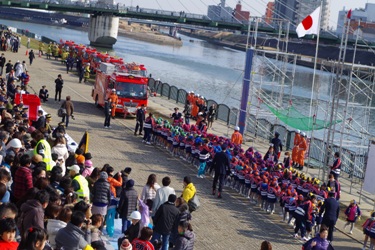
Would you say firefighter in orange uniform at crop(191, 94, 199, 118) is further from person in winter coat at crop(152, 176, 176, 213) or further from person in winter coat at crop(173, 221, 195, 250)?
person in winter coat at crop(173, 221, 195, 250)

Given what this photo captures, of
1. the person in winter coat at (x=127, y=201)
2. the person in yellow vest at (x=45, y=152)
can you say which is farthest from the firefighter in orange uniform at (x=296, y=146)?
the person in winter coat at (x=127, y=201)

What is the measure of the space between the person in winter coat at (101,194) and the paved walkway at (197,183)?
9.32 ft

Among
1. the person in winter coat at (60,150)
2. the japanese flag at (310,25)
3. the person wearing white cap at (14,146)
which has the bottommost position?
the person in winter coat at (60,150)

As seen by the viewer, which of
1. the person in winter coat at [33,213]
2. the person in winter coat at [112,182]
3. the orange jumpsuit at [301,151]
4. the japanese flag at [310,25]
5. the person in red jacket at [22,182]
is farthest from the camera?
the japanese flag at [310,25]

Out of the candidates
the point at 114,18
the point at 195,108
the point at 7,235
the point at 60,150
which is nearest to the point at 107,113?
the point at 195,108

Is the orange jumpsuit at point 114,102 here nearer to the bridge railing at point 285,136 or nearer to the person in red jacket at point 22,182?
the bridge railing at point 285,136

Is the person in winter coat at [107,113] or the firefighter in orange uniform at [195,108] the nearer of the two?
the person in winter coat at [107,113]

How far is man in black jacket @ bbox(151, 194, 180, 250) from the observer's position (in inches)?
477

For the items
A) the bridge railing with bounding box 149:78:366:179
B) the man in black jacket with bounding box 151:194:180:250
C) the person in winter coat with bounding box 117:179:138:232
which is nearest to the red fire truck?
the bridge railing with bounding box 149:78:366:179

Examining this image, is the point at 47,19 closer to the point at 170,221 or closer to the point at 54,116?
the point at 54,116

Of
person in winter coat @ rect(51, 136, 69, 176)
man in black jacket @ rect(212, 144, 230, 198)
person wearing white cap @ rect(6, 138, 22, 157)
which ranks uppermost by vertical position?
person wearing white cap @ rect(6, 138, 22, 157)

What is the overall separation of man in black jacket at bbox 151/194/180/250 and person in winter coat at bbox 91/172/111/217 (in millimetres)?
1241

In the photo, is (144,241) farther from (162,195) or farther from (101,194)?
(162,195)

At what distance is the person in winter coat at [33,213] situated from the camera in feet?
32.3
